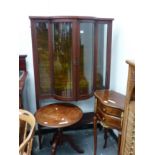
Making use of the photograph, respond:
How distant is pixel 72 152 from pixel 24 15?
1644 mm

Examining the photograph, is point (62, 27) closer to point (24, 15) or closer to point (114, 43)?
point (24, 15)

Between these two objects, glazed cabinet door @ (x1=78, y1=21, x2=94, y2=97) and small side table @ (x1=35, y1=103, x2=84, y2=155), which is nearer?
small side table @ (x1=35, y1=103, x2=84, y2=155)

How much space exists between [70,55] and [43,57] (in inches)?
12.5

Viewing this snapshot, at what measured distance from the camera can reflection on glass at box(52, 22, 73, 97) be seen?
6.52 feet

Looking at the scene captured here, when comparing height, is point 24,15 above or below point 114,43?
above

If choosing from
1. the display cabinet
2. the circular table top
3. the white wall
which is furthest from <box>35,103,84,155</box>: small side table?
the white wall

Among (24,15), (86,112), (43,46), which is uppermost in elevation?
(24,15)

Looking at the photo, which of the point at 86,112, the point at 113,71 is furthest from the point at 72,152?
the point at 113,71

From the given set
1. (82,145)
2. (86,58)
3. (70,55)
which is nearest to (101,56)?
(86,58)

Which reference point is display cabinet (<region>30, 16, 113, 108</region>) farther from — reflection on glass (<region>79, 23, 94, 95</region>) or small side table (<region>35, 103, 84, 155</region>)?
small side table (<region>35, 103, 84, 155</region>)

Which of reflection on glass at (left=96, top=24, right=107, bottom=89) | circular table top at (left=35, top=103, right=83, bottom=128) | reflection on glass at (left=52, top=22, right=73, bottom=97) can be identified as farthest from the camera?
reflection on glass at (left=96, top=24, right=107, bottom=89)

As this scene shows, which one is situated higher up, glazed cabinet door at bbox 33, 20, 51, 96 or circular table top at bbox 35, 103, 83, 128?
glazed cabinet door at bbox 33, 20, 51, 96

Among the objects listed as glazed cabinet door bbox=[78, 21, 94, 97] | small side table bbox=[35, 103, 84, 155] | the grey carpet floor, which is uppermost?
glazed cabinet door bbox=[78, 21, 94, 97]

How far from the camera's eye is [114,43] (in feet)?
7.61
